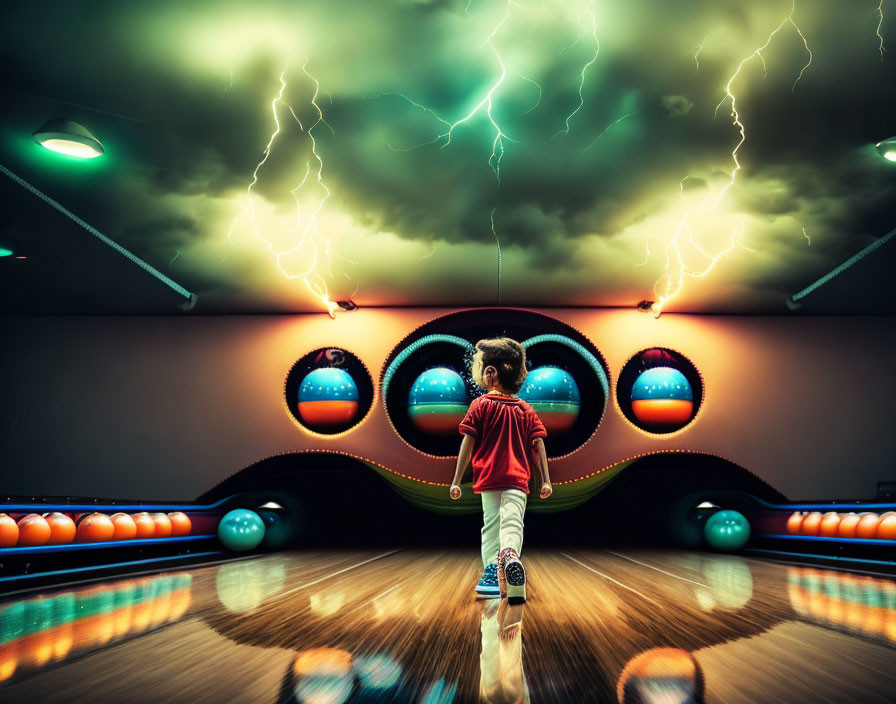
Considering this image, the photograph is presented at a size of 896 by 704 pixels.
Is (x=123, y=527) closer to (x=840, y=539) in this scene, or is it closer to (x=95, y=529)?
(x=95, y=529)

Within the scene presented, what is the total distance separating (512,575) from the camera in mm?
2209

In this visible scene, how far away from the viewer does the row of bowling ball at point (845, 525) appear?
128 inches

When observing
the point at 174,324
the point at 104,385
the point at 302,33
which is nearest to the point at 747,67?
the point at 302,33

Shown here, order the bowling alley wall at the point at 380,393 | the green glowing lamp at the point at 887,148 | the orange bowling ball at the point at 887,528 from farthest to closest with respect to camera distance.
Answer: the bowling alley wall at the point at 380,393, the orange bowling ball at the point at 887,528, the green glowing lamp at the point at 887,148

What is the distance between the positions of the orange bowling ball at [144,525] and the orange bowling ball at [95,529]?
0.71ft

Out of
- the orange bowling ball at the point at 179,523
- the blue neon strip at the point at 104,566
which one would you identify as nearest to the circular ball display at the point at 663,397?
the blue neon strip at the point at 104,566

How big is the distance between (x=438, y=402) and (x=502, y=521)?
2288 millimetres

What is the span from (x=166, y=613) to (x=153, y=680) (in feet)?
2.90

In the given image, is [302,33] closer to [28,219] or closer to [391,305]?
[28,219]

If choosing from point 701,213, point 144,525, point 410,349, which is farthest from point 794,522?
point 144,525

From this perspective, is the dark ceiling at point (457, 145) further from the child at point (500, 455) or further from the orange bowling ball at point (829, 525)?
the orange bowling ball at point (829, 525)

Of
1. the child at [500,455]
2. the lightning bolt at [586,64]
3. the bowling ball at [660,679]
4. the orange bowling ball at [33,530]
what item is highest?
the lightning bolt at [586,64]

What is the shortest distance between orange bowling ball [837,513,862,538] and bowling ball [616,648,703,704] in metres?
2.81

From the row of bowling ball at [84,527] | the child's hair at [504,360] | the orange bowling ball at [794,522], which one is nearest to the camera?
the row of bowling ball at [84,527]
